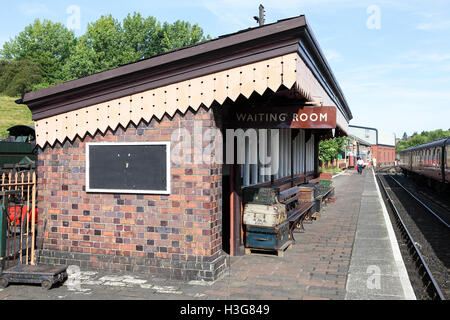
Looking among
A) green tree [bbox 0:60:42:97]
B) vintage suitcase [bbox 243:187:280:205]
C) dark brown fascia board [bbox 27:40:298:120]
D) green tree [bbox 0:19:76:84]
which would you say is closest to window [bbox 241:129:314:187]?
vintage suitcase [bbox 243:187:280:205]

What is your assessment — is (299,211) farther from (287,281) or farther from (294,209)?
→ (287,281)

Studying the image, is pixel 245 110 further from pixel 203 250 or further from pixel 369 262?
pixel 369 262

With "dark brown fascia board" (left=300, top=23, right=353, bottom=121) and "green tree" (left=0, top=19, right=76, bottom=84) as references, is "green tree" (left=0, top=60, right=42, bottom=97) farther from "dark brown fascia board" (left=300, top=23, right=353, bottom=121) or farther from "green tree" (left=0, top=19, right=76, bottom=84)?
"dark brown fascia board" (left=300, top=23, right=353, bottom=121)

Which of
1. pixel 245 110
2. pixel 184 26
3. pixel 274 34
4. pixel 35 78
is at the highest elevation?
pixel 184 26

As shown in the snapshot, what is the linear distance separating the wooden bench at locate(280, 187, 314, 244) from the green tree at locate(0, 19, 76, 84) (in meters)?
63.2

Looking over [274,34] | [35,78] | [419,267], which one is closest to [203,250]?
[274,34]

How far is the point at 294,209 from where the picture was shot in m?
10.4

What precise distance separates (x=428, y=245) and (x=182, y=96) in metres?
7.14

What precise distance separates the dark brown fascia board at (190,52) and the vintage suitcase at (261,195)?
9.55ft

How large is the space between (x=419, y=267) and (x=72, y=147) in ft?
21.8

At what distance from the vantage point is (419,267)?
24.6ft

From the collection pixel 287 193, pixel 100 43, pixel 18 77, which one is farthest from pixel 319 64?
pixel 18 77
